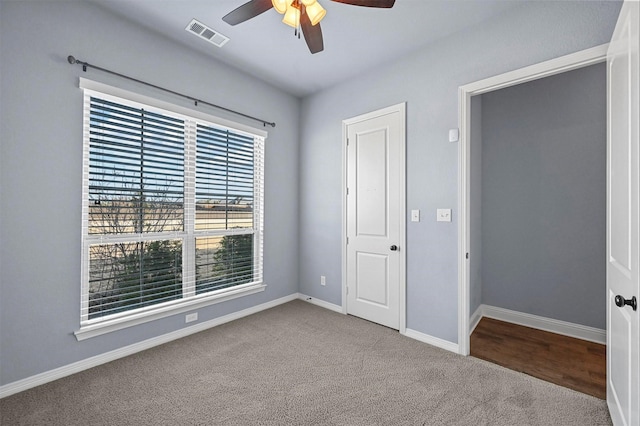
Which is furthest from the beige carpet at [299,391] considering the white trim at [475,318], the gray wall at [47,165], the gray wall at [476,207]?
the gray wall at [476,207]

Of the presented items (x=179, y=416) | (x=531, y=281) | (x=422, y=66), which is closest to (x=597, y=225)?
(x=531, y=281)

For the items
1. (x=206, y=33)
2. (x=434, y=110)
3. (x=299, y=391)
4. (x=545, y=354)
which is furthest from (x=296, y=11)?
(x=545, y=354)

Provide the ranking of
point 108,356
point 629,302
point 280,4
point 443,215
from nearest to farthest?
point 629,302 < point 280,4 < point 108,356 < point 443,215

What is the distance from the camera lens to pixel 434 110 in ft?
8.91

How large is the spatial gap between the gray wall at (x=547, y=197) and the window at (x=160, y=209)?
2.83 metres

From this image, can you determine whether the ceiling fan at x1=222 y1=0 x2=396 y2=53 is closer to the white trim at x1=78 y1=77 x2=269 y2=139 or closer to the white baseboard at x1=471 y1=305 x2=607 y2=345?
the white trim at x1=78 y1=77 x2=269 y2=139

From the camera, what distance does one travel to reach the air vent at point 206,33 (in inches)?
98.4

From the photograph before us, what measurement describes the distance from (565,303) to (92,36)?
16.2ft

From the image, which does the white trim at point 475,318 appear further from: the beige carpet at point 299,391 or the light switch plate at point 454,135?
the light switch plate at point 454,135

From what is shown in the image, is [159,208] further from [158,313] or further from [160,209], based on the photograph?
[158,313]

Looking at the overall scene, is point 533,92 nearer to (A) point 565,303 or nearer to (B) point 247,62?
(A) point 565,303

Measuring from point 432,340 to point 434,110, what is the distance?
2.16 m

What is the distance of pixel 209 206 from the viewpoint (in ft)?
10.2

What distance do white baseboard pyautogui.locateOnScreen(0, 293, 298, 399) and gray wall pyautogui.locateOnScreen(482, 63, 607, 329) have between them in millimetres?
3074
